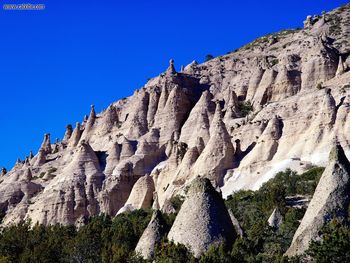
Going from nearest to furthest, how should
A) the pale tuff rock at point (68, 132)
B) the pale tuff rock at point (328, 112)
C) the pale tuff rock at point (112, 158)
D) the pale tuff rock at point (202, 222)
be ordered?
1. the pale tuff rock at point (202, 222)
2. the pale tuff rock at point (328, 112)
3. the pale tuff rock at point (112, 158)
4. the pale tuff rock at point (68, 132)

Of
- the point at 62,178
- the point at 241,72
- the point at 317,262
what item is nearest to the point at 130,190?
the point at 62,178

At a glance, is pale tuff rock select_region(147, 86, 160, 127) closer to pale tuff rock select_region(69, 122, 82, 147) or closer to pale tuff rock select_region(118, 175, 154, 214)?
pale tuff rock select_region(69, 122, 82, 147)

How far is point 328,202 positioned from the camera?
90.7 feet

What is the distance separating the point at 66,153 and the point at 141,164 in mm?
15677

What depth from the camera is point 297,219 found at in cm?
3716

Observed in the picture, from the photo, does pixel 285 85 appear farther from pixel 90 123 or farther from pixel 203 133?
pixel 90 123

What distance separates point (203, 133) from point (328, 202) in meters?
42.4

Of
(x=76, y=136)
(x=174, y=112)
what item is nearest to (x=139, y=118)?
(x=174, y=112)

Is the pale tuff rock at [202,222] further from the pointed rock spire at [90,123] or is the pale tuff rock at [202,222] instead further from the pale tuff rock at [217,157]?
the pointed rock spire at [90,123]

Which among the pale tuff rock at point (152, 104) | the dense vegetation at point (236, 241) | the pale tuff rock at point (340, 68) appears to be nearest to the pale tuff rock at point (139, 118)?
the pale tuff rock at point (152, 104)

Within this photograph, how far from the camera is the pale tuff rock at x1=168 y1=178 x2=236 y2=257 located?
2839 cm

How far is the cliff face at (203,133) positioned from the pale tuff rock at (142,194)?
0.37 ft

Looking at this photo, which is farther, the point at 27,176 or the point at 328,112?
the point at 27,176

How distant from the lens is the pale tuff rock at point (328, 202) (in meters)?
26.8
